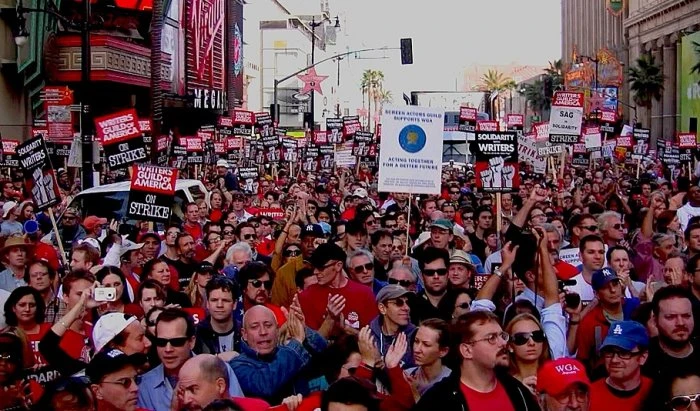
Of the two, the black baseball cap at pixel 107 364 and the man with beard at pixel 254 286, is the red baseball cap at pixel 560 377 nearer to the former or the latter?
the black baseball cap at pixel 107 364

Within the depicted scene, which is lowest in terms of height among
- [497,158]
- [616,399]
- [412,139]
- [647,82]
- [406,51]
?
[616,399]

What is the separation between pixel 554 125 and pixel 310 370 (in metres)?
14.6

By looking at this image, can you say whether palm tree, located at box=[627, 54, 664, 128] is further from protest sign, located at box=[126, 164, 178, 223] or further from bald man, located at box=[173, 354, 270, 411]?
bald man, located at box=[173, 354, 270, 411]

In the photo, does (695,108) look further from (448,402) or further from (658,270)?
(448,402)

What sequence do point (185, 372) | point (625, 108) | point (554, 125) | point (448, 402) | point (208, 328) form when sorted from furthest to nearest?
point (625, 108) < point (554, 125) < point (208, 328) < point (185, 372) < point (448, 402)

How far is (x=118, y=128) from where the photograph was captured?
580 inches

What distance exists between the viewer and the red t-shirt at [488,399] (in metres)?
4.99

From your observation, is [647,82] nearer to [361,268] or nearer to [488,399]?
[361,268]

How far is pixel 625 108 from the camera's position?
293ft

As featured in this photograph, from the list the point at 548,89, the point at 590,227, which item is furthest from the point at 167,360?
the point at 548,89

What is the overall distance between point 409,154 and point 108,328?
6.23 metres

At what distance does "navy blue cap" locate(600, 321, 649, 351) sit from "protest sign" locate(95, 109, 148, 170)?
9.58m

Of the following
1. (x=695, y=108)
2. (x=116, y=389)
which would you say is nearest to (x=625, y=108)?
(x=695, y=108)

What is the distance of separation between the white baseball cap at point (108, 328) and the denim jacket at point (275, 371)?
676 mm
